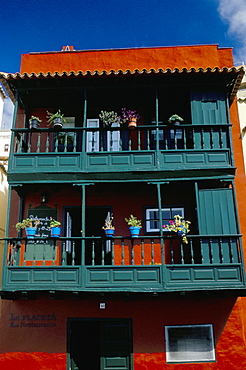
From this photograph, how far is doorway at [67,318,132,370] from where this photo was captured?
11.8 meters

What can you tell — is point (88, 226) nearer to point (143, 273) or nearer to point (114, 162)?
point (114, 162)

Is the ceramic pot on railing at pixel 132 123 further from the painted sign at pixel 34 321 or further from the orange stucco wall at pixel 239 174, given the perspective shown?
the painted sign at pixel 34 321

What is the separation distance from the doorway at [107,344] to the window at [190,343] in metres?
1.20

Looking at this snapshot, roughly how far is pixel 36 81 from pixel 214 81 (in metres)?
5.66

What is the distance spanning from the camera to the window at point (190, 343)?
11.6 metres

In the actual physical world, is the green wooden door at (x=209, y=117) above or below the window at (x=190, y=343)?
above

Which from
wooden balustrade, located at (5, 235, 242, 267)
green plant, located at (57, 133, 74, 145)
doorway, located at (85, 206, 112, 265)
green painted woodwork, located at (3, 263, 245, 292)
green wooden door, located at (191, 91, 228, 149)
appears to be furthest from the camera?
doorway, located at (85, 206, 112, 265)

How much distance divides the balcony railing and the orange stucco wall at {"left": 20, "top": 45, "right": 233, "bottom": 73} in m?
2.86

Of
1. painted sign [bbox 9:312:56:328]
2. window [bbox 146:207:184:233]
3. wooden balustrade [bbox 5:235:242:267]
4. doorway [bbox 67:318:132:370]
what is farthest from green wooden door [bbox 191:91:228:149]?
painted sign [bbox 9:312:56:328]

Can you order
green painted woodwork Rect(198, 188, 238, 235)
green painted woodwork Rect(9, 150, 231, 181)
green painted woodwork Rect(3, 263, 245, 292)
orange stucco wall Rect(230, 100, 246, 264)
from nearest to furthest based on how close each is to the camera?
green painted woodwork Rect(3, 263, 245, 292)
green painted woodwork Rect(198, 188, 238, 235)
green painted woodwork Rect(9, 150, 231, 181)
orange stucco wall Rect(230, 100, 246, 264)

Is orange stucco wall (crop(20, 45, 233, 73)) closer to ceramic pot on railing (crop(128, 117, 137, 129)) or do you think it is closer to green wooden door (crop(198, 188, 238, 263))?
ceramic pot on railing (crop(128, 117, 137, 129))

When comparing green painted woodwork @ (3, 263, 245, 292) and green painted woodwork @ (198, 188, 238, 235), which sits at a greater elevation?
green painted woodwork @ (198, 188, 238, 235)

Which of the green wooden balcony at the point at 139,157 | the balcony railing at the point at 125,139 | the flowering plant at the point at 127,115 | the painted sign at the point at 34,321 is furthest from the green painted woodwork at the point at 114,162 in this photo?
the painted sign at the point at 34,321

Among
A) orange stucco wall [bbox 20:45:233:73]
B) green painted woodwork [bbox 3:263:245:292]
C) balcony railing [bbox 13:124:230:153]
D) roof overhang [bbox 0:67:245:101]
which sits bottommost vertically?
green painted woodwork [bbox 3:263:245:292]
